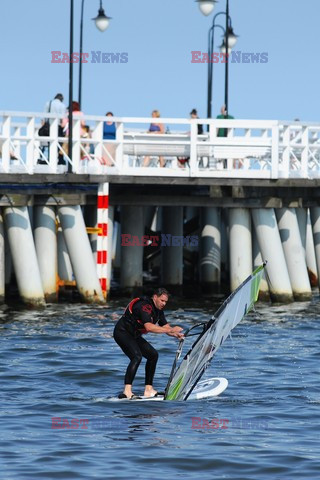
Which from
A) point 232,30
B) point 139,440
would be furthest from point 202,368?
point 232,30

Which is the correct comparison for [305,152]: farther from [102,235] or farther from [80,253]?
[80,253]

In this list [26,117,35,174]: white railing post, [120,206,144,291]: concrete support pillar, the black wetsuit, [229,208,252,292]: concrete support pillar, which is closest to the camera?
the black wetsuit

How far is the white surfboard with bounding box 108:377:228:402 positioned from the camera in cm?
1495

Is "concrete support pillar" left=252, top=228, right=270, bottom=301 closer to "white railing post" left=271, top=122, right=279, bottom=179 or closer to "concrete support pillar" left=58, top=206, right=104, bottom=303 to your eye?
"white railing post" left=271, top=122, right=279, bottom=179

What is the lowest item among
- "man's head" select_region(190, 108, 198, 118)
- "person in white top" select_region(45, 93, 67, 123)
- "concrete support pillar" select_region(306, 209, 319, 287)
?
"concrete support pillar" select_region(306, 209, 319, 287)

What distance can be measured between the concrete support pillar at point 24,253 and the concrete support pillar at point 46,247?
681 millimetres

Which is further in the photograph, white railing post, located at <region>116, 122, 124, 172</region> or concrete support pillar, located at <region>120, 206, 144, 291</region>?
concrete support pillar, located at <region>120, 206, 144, 291</region>

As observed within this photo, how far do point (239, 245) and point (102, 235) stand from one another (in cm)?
290

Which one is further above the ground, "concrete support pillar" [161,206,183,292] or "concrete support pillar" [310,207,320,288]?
"concrete support pillar" [310,207,320,288]

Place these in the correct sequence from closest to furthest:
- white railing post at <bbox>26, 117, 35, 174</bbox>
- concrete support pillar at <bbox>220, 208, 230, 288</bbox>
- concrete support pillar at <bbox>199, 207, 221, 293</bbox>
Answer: white railing post at <bbox>26, 117, 35, 174</bbox> < concrete support pillar at <bbox>199, 207, 221, 293</bbox> < concrete support pillar at <bbox>220, 208, 230, 288</bbox>

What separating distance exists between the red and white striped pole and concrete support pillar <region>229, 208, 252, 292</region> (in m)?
2.68

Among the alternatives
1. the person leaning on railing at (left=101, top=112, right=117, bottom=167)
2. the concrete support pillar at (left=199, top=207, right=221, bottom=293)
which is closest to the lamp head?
the person leaning on railing at (left=101, top=112, right=117, bottom=167)

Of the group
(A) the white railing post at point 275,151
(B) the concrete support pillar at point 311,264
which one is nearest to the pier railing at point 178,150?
(A) the white railing post at point 275,151

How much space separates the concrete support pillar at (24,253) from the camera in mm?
23016
